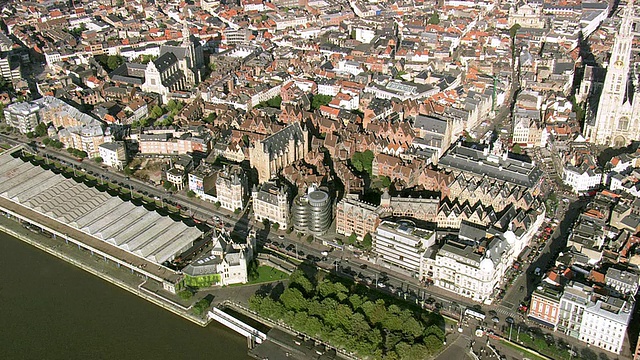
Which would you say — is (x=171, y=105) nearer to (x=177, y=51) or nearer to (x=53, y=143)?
(x=177, y=51)

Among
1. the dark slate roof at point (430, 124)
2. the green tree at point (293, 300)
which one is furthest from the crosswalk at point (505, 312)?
the dark slate roof at point (430, 124)

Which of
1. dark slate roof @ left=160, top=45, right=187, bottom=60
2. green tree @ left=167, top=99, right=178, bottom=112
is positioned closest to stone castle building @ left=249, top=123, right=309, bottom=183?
green tree @ left=167, top=99, right=178, bottom=112

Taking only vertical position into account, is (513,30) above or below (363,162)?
above

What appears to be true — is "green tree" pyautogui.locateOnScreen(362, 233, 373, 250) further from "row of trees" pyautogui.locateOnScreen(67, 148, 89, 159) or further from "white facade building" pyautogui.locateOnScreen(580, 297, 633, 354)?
"row of trees" pyautogui.locateOnScreen(67, 148, 89, 159)

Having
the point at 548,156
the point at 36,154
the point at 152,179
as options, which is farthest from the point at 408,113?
the point at 36,154

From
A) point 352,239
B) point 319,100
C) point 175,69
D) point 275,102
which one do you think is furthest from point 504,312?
point 175,69

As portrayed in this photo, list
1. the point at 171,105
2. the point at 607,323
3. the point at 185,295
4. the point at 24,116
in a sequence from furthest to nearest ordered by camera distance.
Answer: the point at 171,105
the point at 24,116
the point at 185,295
the point at 607,323

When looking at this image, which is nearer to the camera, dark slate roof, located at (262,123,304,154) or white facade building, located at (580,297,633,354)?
white facade building, located at (580,297,633,354)
